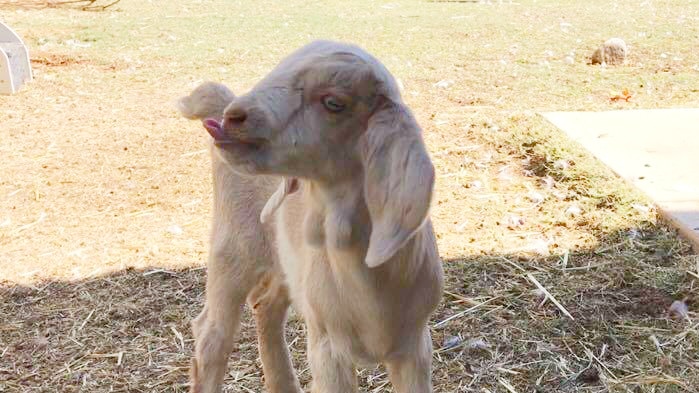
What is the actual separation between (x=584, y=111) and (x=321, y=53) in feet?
15.4

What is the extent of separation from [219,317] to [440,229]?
1.85 m

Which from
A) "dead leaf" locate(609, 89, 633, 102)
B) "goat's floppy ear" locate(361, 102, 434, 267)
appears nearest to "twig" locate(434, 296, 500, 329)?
"goat's floppy ear" locate(361, 102, 434, 267)

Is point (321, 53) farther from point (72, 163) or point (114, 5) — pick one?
point (114, 5)

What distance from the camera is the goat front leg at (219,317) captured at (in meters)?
2.84

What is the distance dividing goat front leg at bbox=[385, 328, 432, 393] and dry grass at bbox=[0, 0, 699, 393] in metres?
0.75

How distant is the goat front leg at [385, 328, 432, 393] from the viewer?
2.42 meters

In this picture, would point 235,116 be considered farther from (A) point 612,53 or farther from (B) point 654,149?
(A) point 612,53

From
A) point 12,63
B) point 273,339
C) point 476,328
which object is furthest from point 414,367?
point 12,63

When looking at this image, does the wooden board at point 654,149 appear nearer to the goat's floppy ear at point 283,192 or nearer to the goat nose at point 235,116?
the goat's floppy ear at point 283,192

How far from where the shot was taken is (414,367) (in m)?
2.44

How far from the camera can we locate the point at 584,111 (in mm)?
6258

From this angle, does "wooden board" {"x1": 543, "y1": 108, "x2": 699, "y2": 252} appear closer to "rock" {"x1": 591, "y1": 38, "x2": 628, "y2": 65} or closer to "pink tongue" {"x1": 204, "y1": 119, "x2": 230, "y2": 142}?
"rock" {"x1": 591, "y1": 38, "x2": 628, "y2": 65}

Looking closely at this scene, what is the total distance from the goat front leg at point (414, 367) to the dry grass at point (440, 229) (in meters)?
0.75

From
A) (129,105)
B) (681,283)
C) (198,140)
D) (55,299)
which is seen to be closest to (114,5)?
(129,105)
